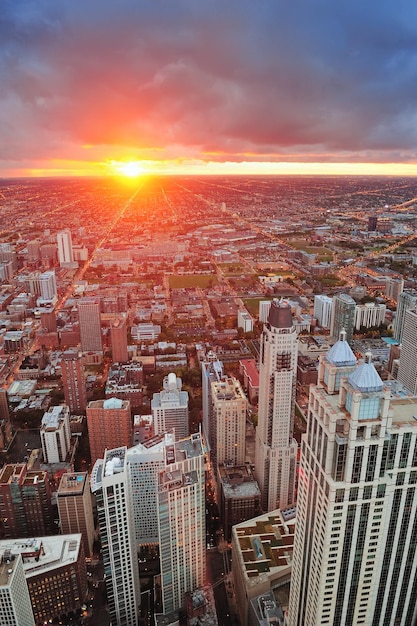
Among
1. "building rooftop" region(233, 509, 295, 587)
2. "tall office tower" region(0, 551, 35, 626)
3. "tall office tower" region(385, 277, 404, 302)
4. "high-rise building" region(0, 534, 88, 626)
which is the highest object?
"tall office tower" region(0, 551, 35, 626)

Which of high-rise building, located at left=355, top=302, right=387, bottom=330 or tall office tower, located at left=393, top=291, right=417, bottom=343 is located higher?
tall office tower, located at left=393, top=291, right=417, bottom=343

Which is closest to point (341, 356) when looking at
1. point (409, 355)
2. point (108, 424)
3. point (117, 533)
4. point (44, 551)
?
point (117, 533)

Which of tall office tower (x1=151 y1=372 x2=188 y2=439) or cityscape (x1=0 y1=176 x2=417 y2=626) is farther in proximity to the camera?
tall office tower (x1=151 y1=372 x2=188 y2=439)

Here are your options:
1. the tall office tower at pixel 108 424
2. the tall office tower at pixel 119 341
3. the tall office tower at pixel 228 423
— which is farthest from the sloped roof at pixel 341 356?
the tall office tower at pixel 119 341

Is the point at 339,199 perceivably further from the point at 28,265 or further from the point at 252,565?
the point at 252,565

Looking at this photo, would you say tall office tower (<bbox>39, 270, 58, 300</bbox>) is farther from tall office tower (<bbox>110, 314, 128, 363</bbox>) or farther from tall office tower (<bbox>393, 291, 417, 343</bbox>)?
tall office tower (<bbox>393, 291, 417, 343</bbox>)

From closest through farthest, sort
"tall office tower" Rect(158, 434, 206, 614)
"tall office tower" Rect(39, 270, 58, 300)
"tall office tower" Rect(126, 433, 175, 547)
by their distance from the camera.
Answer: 1. "tall office tower" Rect(158, 434, 206, 614)
2. "tall office tower" Rect(126, 433, 175, 547)
3. "tall office tower" Rect(39, 270, 58, 300)

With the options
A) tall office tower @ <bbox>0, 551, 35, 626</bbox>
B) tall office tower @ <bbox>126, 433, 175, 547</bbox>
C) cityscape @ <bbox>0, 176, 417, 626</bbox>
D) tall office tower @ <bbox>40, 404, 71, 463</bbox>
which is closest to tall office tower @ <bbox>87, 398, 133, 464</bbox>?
cityscape @ <bbox>0, 176, 417, 626</bbox>

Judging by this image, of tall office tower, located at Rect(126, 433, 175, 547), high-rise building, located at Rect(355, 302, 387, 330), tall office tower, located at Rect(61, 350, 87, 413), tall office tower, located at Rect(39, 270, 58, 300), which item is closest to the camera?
tall office tower, located at Rect(126, 433, 175, 547)
